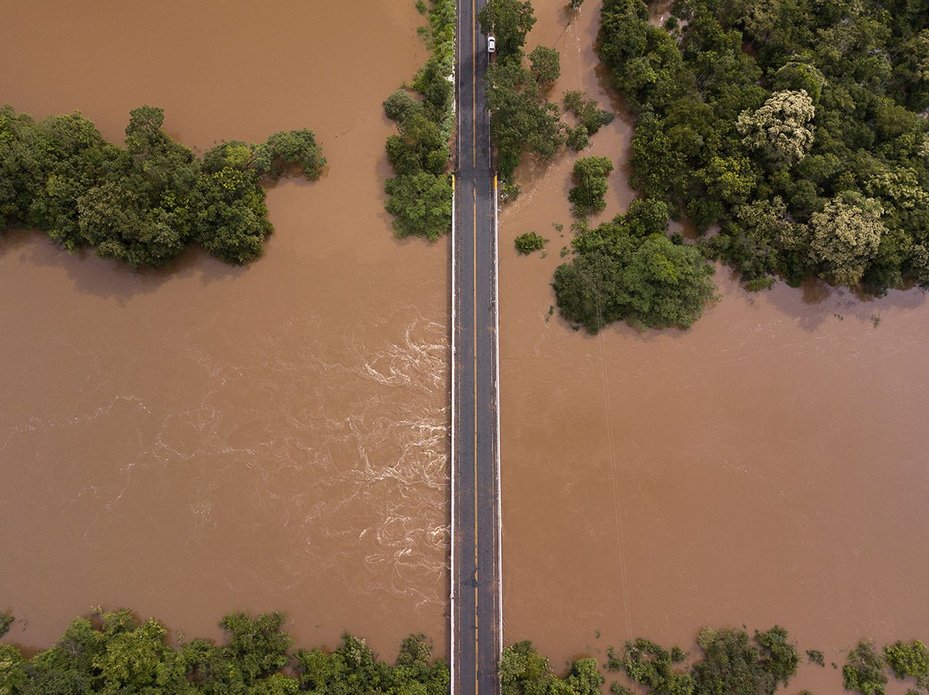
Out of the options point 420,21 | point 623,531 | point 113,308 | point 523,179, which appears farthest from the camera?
point 420,21

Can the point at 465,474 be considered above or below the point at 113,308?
below

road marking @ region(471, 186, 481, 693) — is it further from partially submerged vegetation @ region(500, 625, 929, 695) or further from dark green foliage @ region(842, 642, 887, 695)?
dark green foliage @ region(842, 642, 887, 695)

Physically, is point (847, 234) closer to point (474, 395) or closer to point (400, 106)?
→ point (474, 395)

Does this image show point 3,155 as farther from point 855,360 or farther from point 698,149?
point 855,360

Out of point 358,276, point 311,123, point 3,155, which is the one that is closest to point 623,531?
point 358,276

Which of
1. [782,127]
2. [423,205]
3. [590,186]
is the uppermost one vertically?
[782,127]

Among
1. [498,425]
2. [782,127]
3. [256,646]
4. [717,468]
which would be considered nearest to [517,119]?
[782,127]
